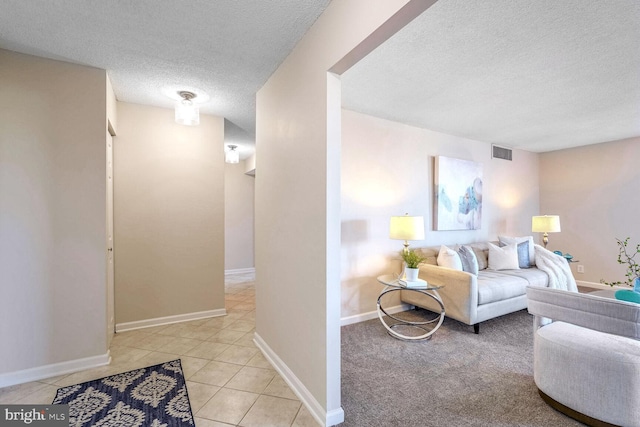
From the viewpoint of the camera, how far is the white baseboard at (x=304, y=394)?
1.69 metres

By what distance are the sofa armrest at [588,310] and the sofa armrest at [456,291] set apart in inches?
37.2

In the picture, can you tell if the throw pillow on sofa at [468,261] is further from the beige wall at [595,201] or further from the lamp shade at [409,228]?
the beige wall at [595,201]

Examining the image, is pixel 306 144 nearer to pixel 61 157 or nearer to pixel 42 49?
pixel 61 157

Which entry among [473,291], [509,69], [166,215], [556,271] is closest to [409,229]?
[473,291]

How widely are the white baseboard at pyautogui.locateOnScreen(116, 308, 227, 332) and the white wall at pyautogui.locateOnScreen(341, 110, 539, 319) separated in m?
1.67

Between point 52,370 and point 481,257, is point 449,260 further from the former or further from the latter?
point 52,370

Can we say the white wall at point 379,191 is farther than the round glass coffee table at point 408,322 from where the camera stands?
Yes

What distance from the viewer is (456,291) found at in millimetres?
3025

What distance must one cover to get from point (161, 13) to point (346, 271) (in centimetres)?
289

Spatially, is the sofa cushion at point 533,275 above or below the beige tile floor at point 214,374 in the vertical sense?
above

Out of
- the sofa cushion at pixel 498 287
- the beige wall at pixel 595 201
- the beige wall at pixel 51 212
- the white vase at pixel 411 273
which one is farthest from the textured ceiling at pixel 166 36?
the beige wall at pixel 595 201

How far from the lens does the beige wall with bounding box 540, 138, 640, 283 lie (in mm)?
4586

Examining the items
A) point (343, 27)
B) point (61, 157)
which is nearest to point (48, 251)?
point (61, 157)

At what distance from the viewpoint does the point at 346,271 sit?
3422mm
